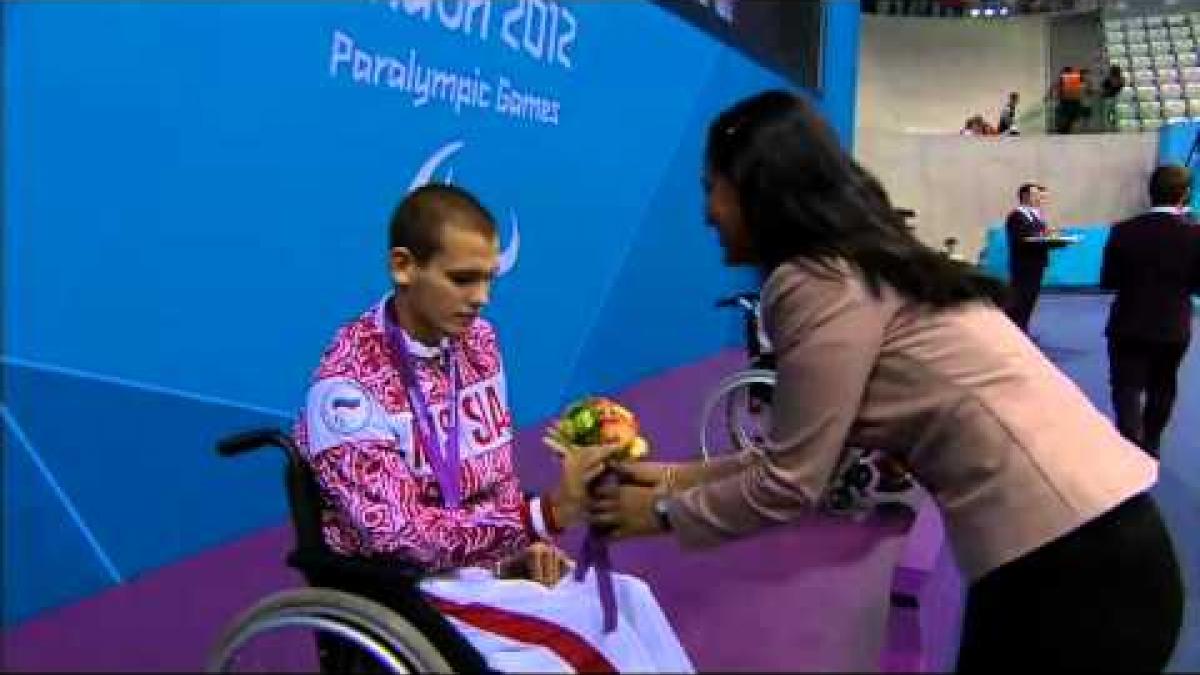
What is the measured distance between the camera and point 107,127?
2.30 m

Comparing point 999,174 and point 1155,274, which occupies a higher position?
point 999,174

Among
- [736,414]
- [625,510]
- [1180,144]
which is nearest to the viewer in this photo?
[625,510]

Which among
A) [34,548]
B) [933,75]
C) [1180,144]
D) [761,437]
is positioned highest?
[933,75]

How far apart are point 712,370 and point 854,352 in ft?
16.1

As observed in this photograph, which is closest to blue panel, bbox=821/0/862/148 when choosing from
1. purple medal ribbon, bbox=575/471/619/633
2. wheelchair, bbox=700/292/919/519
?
wheelchair, bbox=700/292/919/519

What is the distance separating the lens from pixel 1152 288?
4301mm

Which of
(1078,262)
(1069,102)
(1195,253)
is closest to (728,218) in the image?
(1195,253)

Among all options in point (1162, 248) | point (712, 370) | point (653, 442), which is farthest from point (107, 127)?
point (712, 370)

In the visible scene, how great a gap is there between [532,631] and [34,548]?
1.26m

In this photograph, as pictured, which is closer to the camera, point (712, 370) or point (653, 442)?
point (653, 442)

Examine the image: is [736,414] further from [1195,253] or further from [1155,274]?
[1195,253]

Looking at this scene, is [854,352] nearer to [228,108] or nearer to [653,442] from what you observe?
[228,108]

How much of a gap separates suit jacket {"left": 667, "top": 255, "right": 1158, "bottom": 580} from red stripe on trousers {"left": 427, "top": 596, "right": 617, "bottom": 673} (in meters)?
0.25

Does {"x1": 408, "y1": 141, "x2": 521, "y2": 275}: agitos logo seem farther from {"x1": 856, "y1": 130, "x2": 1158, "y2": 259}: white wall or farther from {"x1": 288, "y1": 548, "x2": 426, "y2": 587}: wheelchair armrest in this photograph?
{"x1": 856, "y1": 130, "x2": 1158, "y2": 259}: white wall
